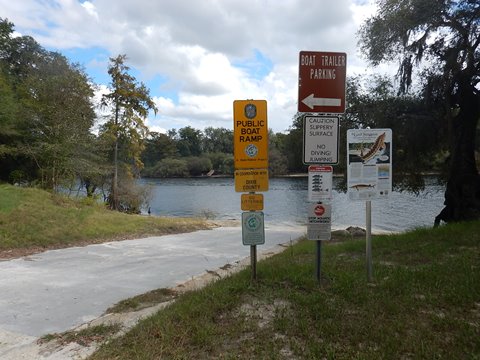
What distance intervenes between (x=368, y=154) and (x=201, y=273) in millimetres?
4513

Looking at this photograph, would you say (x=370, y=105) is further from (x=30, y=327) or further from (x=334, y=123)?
(x=30, y=327)

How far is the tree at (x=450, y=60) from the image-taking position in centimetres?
1216

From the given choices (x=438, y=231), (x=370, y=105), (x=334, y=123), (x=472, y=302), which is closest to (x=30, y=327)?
(x=334, y=123)

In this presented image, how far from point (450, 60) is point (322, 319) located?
1062 centimetres

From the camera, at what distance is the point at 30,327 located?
512cm

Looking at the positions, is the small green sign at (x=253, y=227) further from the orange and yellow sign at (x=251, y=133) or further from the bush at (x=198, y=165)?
the bush at (x=198, y=165)

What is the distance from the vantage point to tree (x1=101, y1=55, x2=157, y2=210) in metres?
34.2

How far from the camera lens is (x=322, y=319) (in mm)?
4219

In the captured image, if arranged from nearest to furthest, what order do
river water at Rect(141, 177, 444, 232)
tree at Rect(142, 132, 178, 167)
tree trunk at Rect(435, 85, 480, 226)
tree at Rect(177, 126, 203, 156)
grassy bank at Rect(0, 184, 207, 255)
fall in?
grassy bank at Rect(0, 184, 207, 255) < tree trunk at Rect(435, 85, 480, 226) < river water at Rect(141, 177, 444, 232) < tree at Rect(142, 132, 178, 167) < tree at Rect(177, 126, 203, 156)

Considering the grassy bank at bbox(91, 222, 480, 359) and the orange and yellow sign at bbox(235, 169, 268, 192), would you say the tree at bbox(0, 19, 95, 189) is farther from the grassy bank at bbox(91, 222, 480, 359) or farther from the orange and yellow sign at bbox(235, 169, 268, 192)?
the grassy bank at bbox(91, 222, 480, 359)

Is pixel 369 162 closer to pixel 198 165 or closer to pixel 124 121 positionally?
pixel 124 121

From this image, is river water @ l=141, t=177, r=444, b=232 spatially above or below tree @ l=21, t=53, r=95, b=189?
below

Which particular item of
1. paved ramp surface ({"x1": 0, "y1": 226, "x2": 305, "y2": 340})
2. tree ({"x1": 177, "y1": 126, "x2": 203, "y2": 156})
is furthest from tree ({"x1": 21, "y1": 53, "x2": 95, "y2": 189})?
tree ({"x1": 177, "y1": 126, "x2": 203, "y2": 156})

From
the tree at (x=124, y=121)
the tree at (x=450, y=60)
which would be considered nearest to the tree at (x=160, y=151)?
the tree at (x=124, y=121)
